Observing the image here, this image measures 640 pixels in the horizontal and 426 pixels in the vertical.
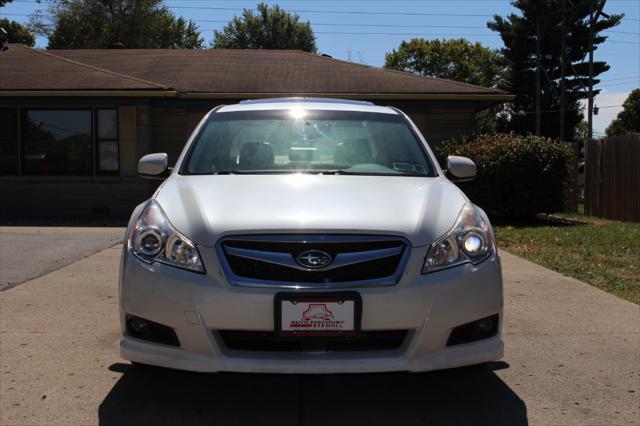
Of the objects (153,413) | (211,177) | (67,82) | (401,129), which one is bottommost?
(153,413)

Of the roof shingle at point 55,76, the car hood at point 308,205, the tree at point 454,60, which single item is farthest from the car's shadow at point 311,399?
the tree at point 454,60

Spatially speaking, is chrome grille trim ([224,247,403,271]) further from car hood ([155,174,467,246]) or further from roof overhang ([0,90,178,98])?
roof overhang ([0,90,178,98])

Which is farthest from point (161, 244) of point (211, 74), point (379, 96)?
point (211, 74)

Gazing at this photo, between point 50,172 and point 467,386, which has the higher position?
point 50,172

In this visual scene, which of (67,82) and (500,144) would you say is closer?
(500,144)

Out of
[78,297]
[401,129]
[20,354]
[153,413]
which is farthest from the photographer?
[78,297]

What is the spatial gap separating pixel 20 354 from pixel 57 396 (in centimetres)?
95

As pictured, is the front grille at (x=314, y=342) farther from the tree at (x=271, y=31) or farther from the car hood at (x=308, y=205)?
the tree at (x=271, y=31)

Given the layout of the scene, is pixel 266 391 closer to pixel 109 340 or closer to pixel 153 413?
pixel 153 413

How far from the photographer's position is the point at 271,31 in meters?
53.2

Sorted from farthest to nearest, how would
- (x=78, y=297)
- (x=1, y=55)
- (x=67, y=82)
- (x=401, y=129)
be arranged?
(x=1, y=55) < (x=67, y=82) < (x=78, y=297) < (x=401, y=129)

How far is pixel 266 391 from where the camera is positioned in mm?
4070

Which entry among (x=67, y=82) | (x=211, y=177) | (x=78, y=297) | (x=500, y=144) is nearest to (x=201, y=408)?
(x=211, y=177)

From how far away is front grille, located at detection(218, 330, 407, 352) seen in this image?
10.9 ft
